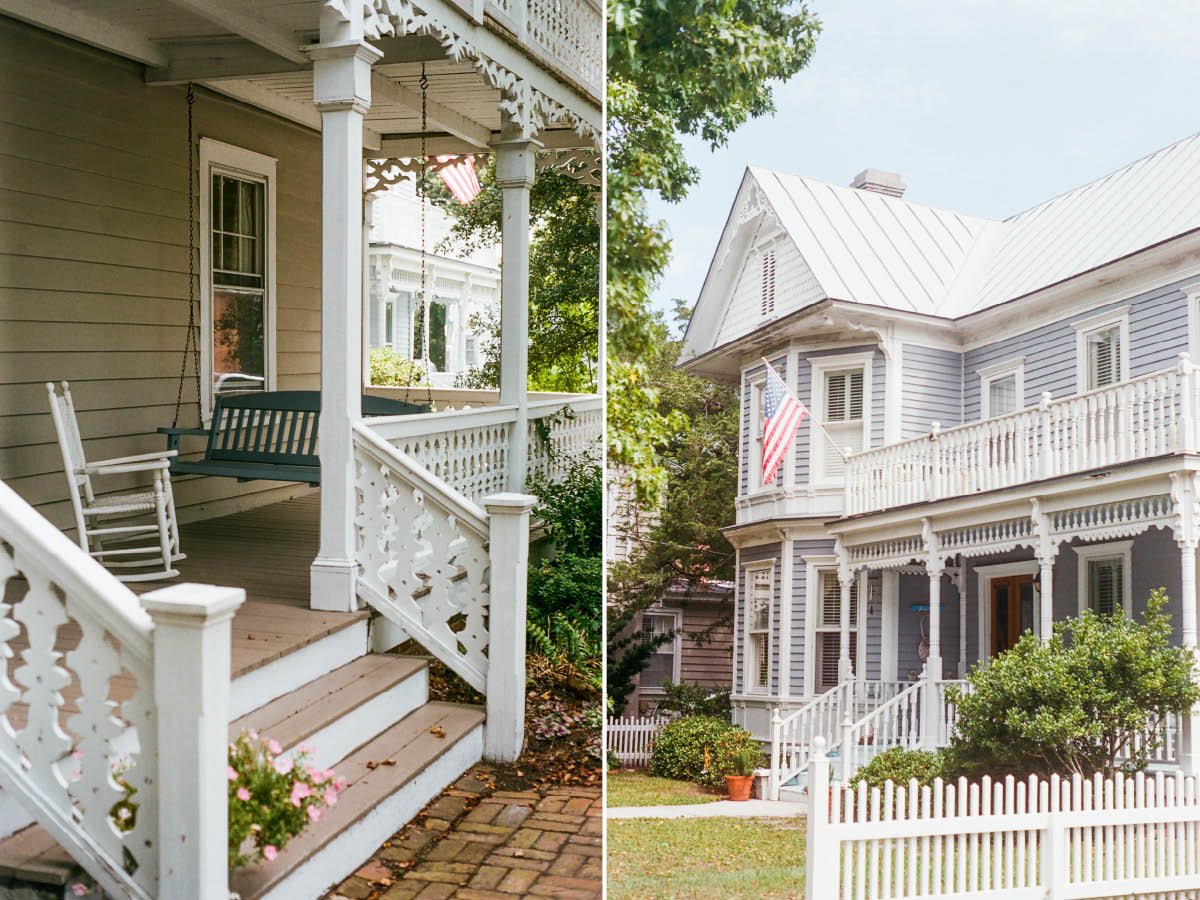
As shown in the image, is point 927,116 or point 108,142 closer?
point 927,116

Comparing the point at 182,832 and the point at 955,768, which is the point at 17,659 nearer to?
the point at 182,832

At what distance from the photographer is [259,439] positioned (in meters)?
6.29

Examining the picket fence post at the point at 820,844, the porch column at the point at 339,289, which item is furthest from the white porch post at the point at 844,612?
the porch column at the point at 339,289

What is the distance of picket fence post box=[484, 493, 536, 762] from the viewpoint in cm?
463

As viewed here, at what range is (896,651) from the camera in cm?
272

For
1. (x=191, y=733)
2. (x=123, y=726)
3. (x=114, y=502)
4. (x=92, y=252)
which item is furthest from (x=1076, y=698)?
(x=92, y=252)

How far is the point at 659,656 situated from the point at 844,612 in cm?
44

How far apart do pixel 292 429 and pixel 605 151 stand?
3917 millimetres

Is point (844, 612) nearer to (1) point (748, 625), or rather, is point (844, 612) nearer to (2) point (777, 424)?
(1) point (748, 625)

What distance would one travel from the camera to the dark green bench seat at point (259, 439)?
5887 mm

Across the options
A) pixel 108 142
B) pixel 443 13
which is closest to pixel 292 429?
pixel 108 142

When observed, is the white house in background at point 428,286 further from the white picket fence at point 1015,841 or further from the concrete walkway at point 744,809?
the white picket fence at point 1015,841

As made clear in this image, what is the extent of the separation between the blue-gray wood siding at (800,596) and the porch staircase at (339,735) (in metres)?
1.53

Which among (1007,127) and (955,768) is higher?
(1007,127)
